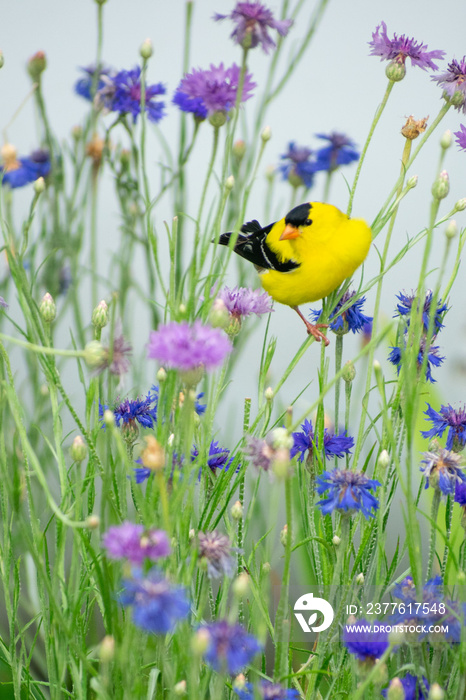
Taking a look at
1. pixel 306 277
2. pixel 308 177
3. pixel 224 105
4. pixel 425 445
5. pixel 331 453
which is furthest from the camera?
pixel 308 177

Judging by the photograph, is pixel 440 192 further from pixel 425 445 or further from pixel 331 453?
pixel 425 445

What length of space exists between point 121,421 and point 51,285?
42 centimetres

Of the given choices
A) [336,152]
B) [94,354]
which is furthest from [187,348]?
[336,152]

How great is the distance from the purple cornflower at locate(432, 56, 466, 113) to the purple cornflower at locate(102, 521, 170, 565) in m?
0.64

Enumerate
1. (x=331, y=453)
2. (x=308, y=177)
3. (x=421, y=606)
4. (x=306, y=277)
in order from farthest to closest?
(x=308, y=177)
(x=306, y=277)
(x=331, y=453)
(x=421, y=606)

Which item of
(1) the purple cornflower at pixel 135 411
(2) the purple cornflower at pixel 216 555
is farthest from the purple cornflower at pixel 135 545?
(1) the purple cornflower at pixel 135 411

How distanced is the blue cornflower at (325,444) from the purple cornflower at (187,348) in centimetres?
39

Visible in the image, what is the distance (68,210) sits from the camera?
105 cm

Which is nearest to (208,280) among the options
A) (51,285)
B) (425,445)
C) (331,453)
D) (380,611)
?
(331,453)

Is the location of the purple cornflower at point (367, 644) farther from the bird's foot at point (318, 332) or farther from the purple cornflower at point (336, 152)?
the purple cornflower at point (336, 152)

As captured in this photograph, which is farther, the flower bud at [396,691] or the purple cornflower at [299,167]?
the purple cornflower at [299,167]

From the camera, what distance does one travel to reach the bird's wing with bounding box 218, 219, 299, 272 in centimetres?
102

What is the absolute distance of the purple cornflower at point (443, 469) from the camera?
0.66 metres

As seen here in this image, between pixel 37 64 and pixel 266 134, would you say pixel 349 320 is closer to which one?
pixel 266 134
